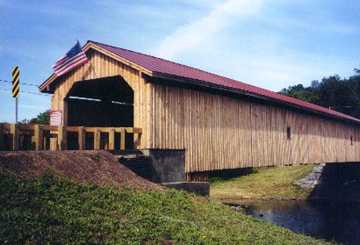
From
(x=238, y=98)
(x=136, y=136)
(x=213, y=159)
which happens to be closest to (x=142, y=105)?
(x=136, y=136)

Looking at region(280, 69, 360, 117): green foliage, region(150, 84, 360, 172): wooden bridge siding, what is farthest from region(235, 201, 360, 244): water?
region(280, 69, 360, 117): green foliage

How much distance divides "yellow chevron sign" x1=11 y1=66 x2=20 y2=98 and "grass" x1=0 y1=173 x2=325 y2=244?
26.0ft

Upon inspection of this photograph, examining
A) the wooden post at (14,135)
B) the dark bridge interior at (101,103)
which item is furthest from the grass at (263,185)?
the wooden post at (14,135)

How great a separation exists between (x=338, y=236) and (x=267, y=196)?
1796 cm

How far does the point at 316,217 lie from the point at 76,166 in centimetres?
2359

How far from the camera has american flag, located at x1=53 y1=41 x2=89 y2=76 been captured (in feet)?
66.7

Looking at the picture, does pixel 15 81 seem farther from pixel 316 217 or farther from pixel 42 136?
Answer: pixel 316 217

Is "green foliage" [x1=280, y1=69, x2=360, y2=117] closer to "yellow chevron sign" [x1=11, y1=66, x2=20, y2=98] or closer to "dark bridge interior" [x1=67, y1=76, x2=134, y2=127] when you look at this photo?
"dark bridge interior" [x1=67, y1=76, x2=134, y2=127]

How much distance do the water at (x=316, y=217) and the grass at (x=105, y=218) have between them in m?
12.8

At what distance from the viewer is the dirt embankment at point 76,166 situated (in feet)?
43.3

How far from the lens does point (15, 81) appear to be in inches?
797

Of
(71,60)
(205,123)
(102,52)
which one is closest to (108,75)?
(102,52)

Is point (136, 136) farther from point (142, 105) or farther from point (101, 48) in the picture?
point (101, 48)

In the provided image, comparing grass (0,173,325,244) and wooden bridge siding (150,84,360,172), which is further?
wooden bridge siding (150,84,360,172)
